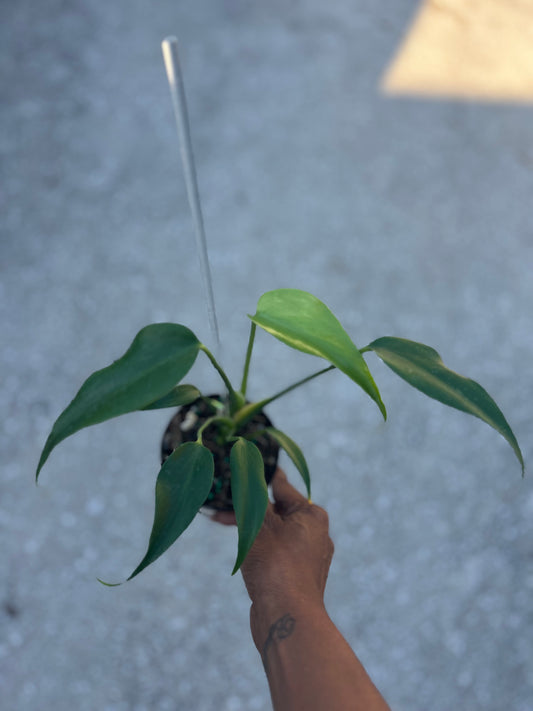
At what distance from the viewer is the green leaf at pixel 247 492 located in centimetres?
50

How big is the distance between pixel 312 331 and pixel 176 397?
17cm

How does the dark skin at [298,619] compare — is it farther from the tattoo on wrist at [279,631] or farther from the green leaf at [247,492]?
the green leaf at [247,492]

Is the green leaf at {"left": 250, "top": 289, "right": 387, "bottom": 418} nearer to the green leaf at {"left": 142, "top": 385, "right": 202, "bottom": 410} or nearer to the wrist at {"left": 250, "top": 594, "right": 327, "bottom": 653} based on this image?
the green leaf at {"left": 142, "top": 385, "right": 202, "bottom": 410}

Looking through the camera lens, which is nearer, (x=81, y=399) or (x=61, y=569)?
(x=81, y=399)

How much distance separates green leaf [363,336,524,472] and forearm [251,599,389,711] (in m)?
0.24

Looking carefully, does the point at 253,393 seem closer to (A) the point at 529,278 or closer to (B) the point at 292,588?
(B) the point at 292,588

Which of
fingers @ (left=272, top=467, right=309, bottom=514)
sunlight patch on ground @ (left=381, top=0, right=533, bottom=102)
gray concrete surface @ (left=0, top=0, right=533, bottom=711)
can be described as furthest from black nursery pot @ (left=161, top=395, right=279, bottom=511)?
sunlight patch on ground @ (left=381, top=0, right=533, bottom=102)

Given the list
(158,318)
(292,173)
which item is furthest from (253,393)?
(292,173)

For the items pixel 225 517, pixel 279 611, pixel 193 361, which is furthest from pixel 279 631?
pixel 193 361

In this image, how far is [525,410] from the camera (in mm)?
1030

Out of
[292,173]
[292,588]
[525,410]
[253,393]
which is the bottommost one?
[292,588]

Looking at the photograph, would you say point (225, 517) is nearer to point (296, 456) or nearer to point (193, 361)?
point (296, 456)

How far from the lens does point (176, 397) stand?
23.8 inches

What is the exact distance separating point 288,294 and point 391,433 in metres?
0.53
